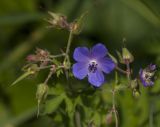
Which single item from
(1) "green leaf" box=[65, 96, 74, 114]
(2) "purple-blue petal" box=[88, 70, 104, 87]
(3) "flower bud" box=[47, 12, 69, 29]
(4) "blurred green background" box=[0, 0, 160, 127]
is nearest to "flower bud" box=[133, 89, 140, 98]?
(2) "purple-blue petal" box=[88, 70, 104, 87]

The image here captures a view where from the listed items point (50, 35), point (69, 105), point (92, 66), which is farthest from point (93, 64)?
point (50, 35)

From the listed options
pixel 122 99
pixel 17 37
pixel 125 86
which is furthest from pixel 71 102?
pixel 17 37

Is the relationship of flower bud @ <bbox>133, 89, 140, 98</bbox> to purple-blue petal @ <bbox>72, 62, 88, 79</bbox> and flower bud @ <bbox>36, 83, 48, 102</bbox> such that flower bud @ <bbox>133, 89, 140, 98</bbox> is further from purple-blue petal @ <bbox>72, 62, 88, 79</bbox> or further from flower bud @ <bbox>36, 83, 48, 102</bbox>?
flower bud @ <bbox>36, 83, 48, 102</bbox>

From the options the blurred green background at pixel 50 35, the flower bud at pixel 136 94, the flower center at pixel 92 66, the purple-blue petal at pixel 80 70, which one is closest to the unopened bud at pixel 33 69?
the purple-blue petal at pixel 80 70

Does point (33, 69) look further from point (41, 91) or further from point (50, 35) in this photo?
point (50, 35)

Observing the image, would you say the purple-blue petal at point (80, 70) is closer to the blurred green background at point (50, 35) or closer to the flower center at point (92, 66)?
the flower center at point (92, 66)

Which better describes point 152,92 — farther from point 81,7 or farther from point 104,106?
point 81,7
